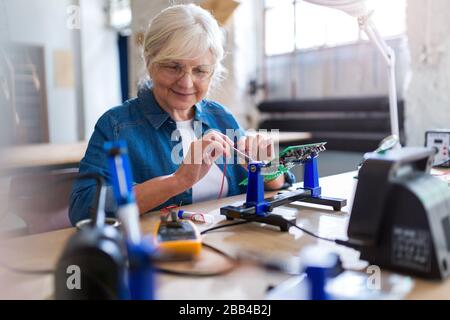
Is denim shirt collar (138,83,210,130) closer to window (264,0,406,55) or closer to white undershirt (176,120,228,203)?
white undershirt (176,120,228,203)

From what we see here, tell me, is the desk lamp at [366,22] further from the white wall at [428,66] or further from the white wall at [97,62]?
the white wall at [97,62]

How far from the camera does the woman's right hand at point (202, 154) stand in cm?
84

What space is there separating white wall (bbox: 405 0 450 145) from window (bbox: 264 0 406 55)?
690 millimetres

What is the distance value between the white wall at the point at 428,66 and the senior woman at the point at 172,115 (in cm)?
131

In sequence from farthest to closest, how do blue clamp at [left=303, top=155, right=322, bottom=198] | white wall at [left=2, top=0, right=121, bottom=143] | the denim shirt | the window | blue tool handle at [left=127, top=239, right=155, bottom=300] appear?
white wall at [left=2, top=0, right=121, bottom=143] < the window < the denim shirt < blue clamp at [left=303, top=155, right=322, bottom=198] < blue tool handle at [left=127, top=239, right=155, bottom=300]

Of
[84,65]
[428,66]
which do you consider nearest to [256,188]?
[428,66]

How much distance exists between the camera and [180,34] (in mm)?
1085

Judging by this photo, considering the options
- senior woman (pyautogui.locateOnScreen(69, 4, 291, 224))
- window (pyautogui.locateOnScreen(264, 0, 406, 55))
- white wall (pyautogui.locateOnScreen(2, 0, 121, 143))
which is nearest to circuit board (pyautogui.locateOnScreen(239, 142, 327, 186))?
senior woman (pyautogui.locateOnScreen(69, 4, 291, 224))

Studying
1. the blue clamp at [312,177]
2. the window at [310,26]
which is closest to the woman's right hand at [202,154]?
the blue clamp at [312,177]

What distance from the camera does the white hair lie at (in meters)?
1.09

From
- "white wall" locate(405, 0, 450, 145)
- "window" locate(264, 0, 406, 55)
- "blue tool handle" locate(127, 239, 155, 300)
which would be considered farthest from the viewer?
"window" locate(264, 0, 406, 55)

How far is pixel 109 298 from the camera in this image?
45cm

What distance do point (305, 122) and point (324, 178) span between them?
2.06 metres

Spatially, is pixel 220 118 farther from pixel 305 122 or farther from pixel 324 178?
pixel 305 122
